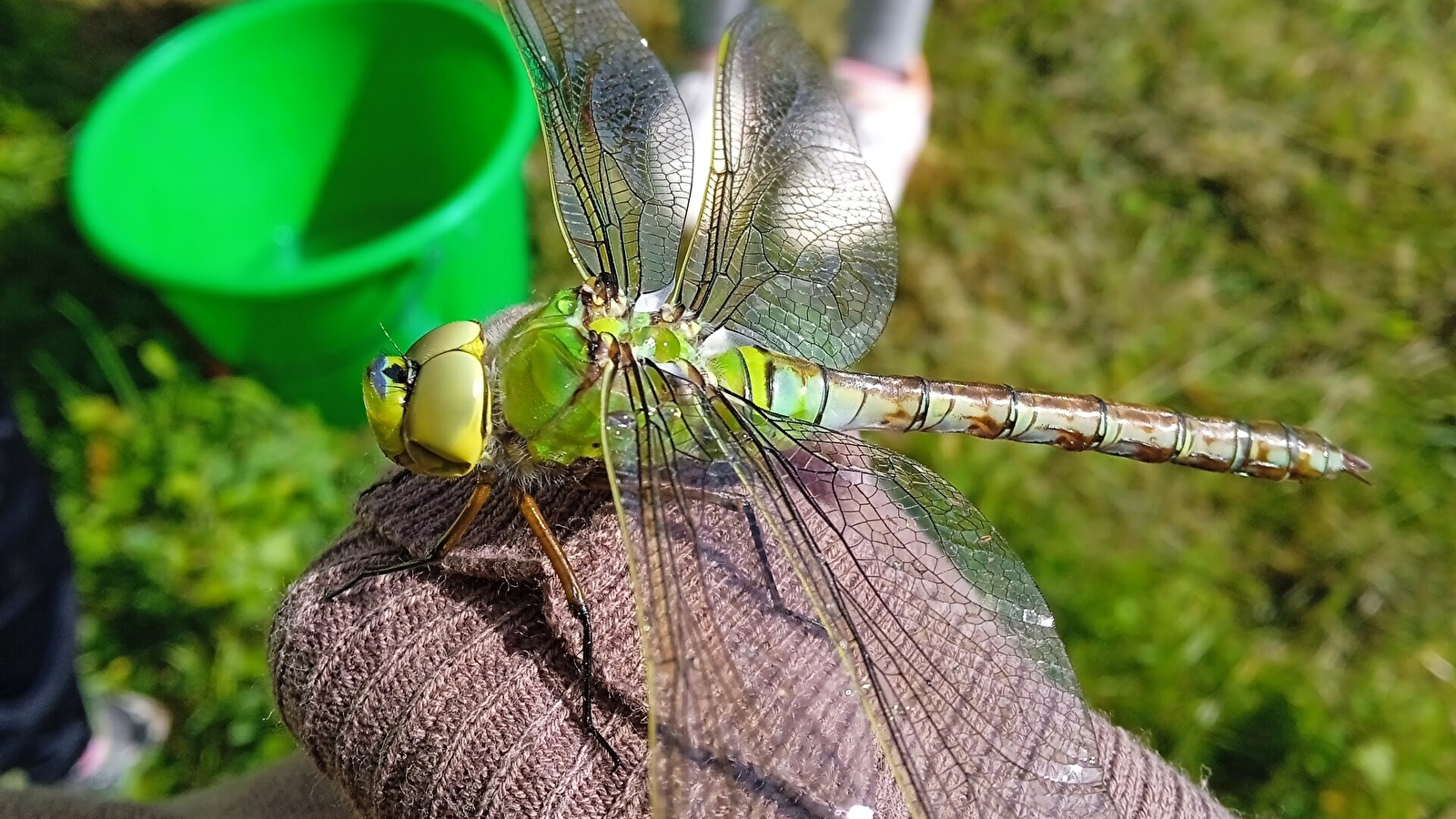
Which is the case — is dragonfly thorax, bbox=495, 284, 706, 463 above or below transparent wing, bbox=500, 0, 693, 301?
below

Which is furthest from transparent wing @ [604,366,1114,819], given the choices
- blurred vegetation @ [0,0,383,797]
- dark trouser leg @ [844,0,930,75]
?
dark trouser leg @ [844,0,930,75]

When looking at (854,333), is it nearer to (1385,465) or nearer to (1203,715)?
(1203,715)

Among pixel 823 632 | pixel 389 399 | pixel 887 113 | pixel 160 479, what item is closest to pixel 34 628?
pixel 160 479

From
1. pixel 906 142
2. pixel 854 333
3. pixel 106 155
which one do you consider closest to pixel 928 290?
pixel 906 142

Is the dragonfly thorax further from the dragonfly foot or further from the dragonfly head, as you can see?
the dragonfly foot

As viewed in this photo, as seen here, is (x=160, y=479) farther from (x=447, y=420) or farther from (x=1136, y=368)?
(x=1136, y=368)

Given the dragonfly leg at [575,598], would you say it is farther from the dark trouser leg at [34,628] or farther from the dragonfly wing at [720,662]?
the dark trouser leg at [34,628]
